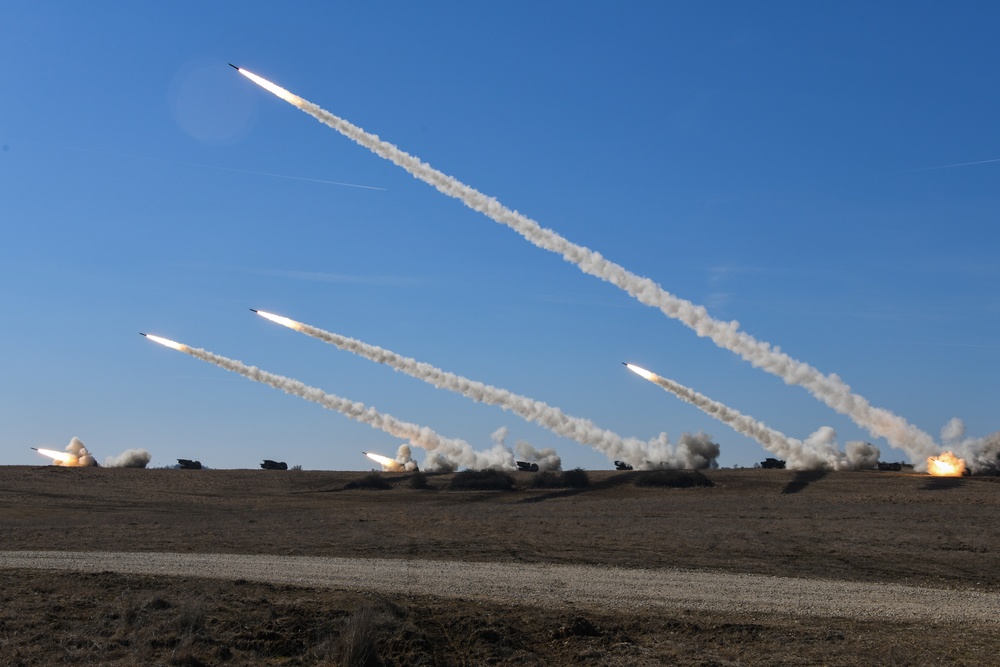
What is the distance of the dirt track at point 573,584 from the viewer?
21.9 meters

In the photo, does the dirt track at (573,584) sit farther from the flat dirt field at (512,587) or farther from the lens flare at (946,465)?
the lens flare at (946,465)

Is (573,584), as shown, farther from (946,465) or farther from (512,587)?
(946,465)

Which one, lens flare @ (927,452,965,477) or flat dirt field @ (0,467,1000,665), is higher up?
lens flare @ (927,452,965,477)

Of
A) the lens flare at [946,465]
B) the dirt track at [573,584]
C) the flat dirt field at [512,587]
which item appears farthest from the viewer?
the lens flare at [946,465]

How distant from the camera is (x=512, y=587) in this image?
24.3 metres

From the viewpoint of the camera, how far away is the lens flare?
73.3 metres

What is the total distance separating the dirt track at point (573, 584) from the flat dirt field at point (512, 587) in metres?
0.10

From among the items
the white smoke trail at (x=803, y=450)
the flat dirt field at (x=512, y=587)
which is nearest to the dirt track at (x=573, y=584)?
the flat dirt field at (x=512, y=587)

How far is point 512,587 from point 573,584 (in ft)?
5.21

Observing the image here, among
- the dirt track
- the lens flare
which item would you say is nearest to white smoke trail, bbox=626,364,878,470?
the lens flare

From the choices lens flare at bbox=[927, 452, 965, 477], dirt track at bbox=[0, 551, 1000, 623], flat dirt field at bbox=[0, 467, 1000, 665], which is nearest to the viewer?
flat dirt field at bbox=[0, 467, 1000, 665]

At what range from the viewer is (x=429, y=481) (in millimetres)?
82625

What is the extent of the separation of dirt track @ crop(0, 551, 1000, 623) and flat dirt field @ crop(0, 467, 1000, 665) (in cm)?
10

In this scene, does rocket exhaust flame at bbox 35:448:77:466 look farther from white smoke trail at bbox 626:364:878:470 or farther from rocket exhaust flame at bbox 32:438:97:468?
white smoke trail at bbox 626:364:878:470
